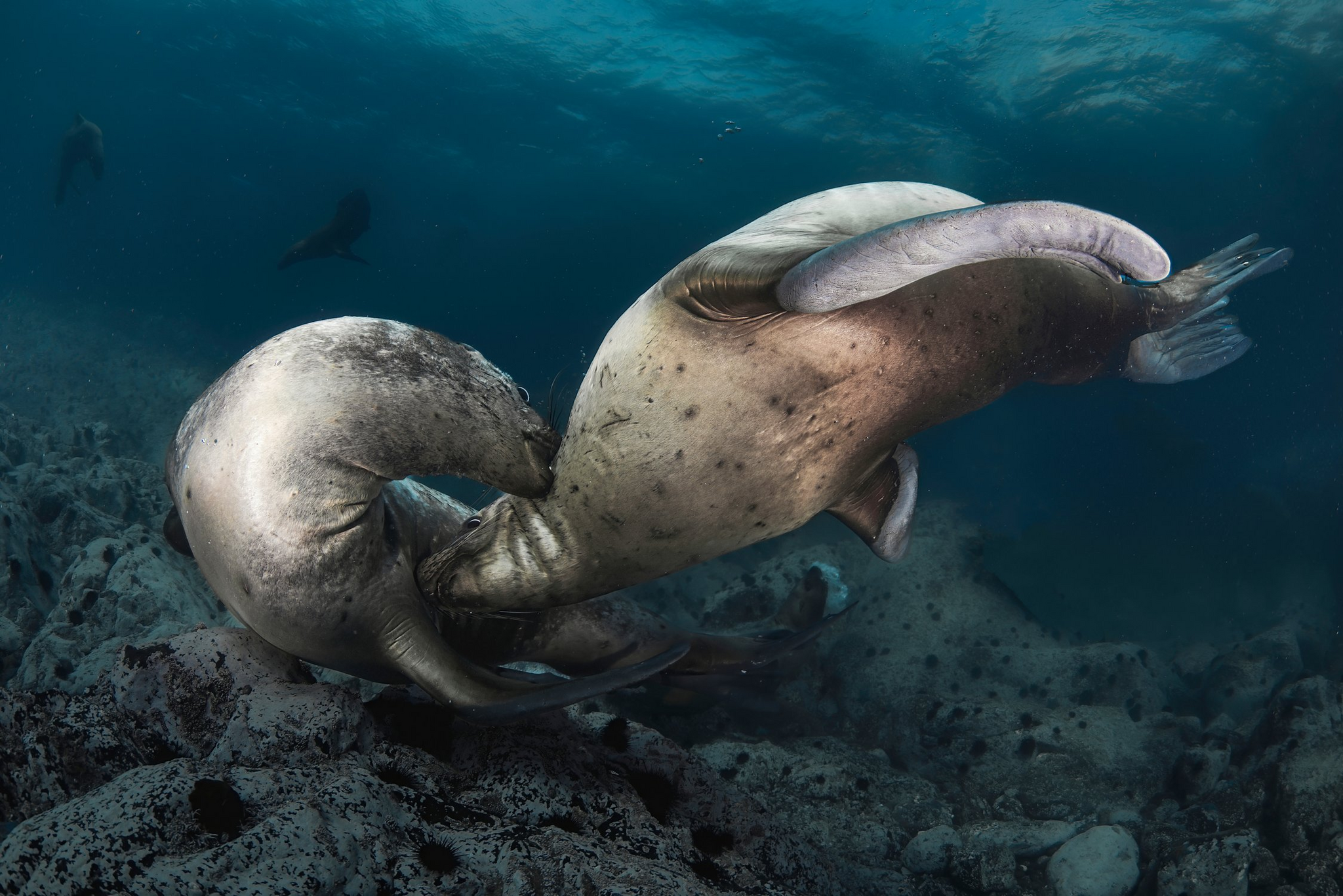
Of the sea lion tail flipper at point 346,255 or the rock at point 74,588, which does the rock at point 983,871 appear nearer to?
the rock at point 74,588

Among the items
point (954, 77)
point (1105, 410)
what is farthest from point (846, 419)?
point (1105, 410)

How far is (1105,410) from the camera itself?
95.0 feet

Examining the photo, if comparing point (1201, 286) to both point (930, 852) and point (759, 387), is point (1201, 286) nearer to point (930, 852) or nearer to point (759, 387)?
point (759, 387)

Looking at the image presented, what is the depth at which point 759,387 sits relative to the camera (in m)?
2.18

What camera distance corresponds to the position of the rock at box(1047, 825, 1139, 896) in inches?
179

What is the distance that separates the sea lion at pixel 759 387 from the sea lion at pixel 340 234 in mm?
16311

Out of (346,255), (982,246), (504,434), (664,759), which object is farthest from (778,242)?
(346,255)

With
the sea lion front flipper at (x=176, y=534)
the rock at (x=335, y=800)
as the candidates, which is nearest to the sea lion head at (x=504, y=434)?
the rock at (x=335, y=800)

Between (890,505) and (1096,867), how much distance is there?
12.2 ft

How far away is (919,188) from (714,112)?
2978 centimetres

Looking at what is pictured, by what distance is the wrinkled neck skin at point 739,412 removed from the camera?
7.16 ft

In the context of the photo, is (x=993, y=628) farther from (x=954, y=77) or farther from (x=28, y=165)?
(x=28, y=165)

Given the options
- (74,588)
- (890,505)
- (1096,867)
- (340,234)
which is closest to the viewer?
(890,505)

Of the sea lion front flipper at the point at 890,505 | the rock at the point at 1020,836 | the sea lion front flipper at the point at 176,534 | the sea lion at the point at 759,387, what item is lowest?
the rock at the point at 1020,836
